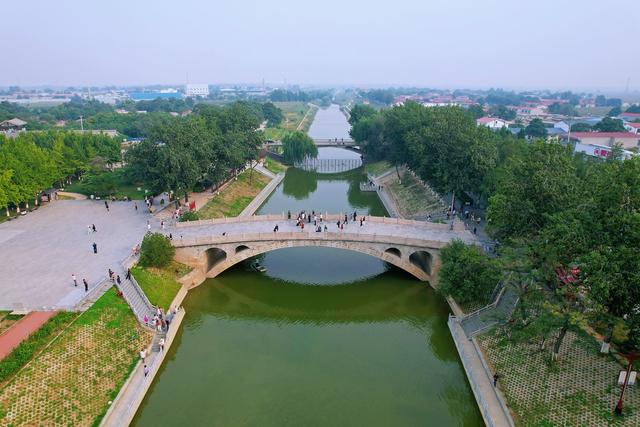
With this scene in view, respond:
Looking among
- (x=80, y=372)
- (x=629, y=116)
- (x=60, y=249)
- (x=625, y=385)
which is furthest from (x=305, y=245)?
(x=629, y=116)

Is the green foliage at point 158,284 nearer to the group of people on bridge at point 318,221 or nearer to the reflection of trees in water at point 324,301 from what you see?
the reflection of trees in water at point 324,301

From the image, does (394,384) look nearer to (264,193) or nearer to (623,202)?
(623,202)

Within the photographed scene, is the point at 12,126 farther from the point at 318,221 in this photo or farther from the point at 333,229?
the point at 333,229

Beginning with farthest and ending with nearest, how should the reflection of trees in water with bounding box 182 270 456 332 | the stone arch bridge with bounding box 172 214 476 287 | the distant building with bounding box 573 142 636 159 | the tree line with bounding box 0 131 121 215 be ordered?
the distant building with bounding box 573 142 636 159 < the tree line with bounding box 0 131 121 215 < the stone arch bridge with bounding box 172 214 476 287 < the reflection of trees in water with bounding box 182 270 456 332

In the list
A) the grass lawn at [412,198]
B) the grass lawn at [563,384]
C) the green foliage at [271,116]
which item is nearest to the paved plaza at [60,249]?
the grass lawn at [563,384]

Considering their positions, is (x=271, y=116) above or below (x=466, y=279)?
below

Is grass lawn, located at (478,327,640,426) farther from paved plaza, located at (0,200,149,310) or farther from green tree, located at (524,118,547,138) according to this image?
green tree, located at (524,118,547,138)

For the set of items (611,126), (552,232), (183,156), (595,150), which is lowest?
(595,150)

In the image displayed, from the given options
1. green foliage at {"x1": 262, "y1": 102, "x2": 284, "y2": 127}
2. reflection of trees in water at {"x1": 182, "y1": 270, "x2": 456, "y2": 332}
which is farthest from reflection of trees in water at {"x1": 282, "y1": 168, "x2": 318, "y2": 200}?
green foliage at {"x1": 262, "y1": 102, "x2": 284, "y2": 127}
